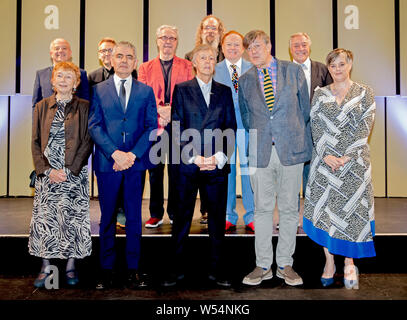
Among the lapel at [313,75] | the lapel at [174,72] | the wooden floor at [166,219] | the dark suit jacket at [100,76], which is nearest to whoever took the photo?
the wooden floor at [166,219]

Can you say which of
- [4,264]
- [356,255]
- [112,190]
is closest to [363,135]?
[356,255]

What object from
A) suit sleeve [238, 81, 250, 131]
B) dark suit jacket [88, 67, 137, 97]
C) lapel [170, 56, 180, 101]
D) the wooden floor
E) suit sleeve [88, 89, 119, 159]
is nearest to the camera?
suit sleeve [88, 89, 119, 159]

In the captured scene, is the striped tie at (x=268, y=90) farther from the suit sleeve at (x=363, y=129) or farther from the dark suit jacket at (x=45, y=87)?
the dark suit jacket at (x=45, y=87)

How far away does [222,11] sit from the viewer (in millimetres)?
5340

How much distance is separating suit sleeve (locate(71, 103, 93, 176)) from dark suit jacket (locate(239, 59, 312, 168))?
3.65ft

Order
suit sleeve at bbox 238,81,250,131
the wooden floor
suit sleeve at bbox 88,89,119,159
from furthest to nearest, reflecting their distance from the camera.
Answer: the wooden floor < suit sleeve at bbox 238,81,250,131 < suit sleeve at bbox 88,89,119,159

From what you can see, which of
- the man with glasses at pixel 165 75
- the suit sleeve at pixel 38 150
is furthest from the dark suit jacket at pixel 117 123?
the man with glasses at pixel 165 75

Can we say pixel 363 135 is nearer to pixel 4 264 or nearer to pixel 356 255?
pixel 356 255

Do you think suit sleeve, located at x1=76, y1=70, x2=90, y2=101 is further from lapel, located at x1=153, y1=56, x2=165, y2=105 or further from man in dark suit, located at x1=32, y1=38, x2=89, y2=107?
lapel, located at x1=153, y1=56, x2=165, y2=105

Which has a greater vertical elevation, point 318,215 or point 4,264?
point 318,215

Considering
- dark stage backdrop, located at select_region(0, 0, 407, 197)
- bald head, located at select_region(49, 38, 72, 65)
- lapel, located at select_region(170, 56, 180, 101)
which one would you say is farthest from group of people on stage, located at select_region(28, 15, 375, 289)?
dark stage backdrop, located at select_region(0, 0, 407, 197)

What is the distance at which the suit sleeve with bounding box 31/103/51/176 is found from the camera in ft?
8.64

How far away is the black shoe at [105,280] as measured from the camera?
261 centimetres
